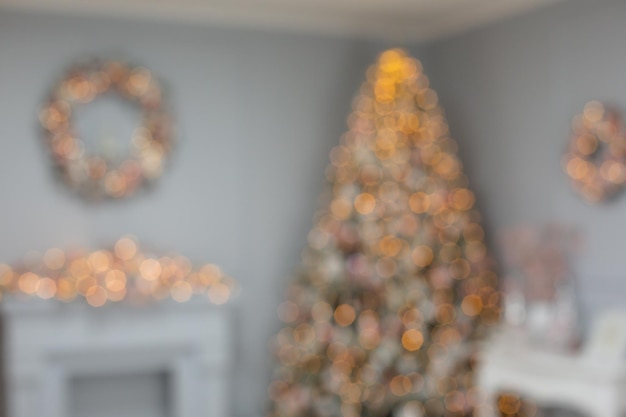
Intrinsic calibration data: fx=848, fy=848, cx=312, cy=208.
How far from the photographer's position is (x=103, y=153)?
490cm

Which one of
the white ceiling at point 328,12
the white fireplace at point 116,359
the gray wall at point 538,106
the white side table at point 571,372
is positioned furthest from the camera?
the white ceiling at point 328,12

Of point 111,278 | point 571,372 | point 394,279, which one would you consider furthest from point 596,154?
point 111,278

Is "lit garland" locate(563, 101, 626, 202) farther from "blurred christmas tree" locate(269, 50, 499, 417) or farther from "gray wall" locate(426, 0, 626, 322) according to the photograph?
"blurred christmas tree" locate(269, 50, 499, 417)

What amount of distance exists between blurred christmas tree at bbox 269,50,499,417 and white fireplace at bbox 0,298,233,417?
0.49 meters

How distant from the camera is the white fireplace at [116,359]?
4559 mm

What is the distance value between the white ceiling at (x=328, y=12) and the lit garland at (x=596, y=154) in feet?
2.47

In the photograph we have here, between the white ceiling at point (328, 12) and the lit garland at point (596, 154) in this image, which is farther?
the white ceiling at point (328, 12)

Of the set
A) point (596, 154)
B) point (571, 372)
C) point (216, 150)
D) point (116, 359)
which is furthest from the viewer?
point (216, 150)

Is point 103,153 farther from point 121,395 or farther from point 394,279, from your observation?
point 394,279

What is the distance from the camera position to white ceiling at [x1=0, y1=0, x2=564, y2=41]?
193 inches

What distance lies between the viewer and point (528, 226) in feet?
16.1

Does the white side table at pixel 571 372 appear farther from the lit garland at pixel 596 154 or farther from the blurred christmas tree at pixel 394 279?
the lit garland at pixel 596 154

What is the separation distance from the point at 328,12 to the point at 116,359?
8.05ft

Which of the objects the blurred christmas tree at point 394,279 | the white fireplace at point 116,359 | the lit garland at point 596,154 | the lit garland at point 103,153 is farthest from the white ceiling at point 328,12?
the white fireplace at point 116,359
